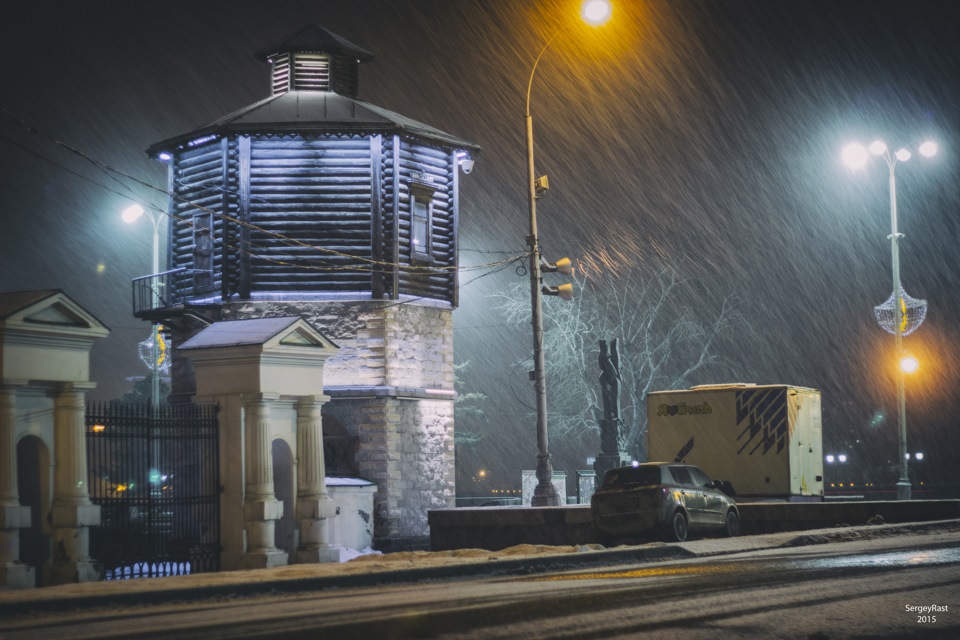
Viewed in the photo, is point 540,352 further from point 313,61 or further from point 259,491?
point 313,61

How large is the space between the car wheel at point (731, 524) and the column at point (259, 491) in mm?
9023

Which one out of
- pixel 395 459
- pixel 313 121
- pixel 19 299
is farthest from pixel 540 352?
pixel 19 299

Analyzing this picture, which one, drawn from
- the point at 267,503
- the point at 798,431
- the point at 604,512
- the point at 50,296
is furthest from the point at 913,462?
the point at 50,296

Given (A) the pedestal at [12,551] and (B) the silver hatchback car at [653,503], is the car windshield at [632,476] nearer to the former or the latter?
(B) the silver hatchback car at [653,503]

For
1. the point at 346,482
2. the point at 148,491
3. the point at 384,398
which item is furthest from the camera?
the point at 384,398

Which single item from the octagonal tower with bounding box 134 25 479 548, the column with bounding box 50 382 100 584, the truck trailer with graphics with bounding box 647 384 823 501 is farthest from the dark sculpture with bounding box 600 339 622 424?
the column with bounding box 50 382 100 584

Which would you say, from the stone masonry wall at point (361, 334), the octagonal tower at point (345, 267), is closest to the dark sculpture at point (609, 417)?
the octagonal tower at point (345, 267)

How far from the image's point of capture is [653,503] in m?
20.1

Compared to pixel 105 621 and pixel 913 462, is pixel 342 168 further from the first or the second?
pixel 913 462

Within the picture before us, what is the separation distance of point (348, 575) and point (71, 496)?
4.81 meters

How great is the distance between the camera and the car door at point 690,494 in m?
20.8

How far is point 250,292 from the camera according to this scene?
32.0m

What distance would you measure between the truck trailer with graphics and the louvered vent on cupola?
51.2 ft

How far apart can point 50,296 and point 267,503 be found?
5.32m
